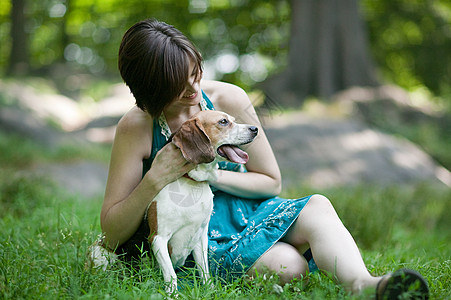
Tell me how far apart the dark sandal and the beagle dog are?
92 cm

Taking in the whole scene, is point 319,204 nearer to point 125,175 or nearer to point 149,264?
point 149,264

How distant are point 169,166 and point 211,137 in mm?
276

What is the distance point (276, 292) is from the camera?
7.51 ft

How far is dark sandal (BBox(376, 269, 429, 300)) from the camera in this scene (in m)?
1.95

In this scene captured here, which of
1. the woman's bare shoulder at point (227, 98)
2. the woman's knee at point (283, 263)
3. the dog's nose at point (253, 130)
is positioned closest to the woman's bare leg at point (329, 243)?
the woman's knee at point (283, 263)

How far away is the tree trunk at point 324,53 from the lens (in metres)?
10.0

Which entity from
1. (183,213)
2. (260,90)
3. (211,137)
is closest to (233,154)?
(211,137)

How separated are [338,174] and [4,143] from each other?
5525 mm

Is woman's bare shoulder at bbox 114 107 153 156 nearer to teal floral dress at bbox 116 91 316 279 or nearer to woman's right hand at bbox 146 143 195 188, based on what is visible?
teal floral dress at bbox 116 91 316 279

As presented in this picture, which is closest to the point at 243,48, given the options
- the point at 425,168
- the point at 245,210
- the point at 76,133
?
the point at 76,133

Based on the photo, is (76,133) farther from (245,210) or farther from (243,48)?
(245,210)

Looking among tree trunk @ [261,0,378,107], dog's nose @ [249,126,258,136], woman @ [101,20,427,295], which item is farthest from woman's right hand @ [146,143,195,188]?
tree trunk @ [261,0,378,107]

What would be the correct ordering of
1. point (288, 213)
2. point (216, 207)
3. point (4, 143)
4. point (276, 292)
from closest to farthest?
1. point (276, 292)
2. point (288, 213)
3. point (216, 207)
4. point (4, 143)

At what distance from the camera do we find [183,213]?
2377mm
